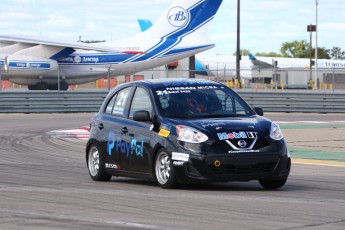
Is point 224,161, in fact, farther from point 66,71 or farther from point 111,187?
Result: point 66,71

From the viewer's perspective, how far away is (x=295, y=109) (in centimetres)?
3516

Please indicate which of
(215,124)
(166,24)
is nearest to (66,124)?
(215,124)

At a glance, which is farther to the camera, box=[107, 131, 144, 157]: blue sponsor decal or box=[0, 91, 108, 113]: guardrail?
box=[0, 91, 108, 113]: guardrail

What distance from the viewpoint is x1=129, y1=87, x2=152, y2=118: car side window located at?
1222 cm

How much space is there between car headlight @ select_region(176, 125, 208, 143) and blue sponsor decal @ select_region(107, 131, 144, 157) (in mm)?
→ 831

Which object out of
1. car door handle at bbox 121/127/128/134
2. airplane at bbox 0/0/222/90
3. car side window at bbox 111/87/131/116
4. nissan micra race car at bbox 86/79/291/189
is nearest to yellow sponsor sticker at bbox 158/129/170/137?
nissan micra race car at bbox 86/79/291/189

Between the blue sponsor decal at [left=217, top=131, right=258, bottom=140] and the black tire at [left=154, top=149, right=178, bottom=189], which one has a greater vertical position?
the blue sponsor decal at [left=217, top=131, right=258, bottom=140]

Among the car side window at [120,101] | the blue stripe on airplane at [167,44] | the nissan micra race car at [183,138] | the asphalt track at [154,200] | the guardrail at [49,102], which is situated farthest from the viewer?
the blue stripe on airplane at [167,44]

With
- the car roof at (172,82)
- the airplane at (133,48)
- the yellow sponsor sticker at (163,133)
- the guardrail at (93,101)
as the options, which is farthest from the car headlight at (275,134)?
the airplane at (133,48)

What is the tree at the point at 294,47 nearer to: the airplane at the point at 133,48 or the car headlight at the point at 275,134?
the airplane at the point at 133,48

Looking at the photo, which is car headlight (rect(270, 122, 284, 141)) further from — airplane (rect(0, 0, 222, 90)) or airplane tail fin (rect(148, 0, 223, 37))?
airplane tail fin (rect(148, 0, 223, 37))

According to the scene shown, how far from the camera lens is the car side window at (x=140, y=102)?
1222 centimetres

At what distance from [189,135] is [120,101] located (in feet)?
6.60

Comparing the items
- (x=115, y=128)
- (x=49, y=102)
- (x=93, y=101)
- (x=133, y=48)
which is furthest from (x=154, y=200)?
(x=133, y=48)
